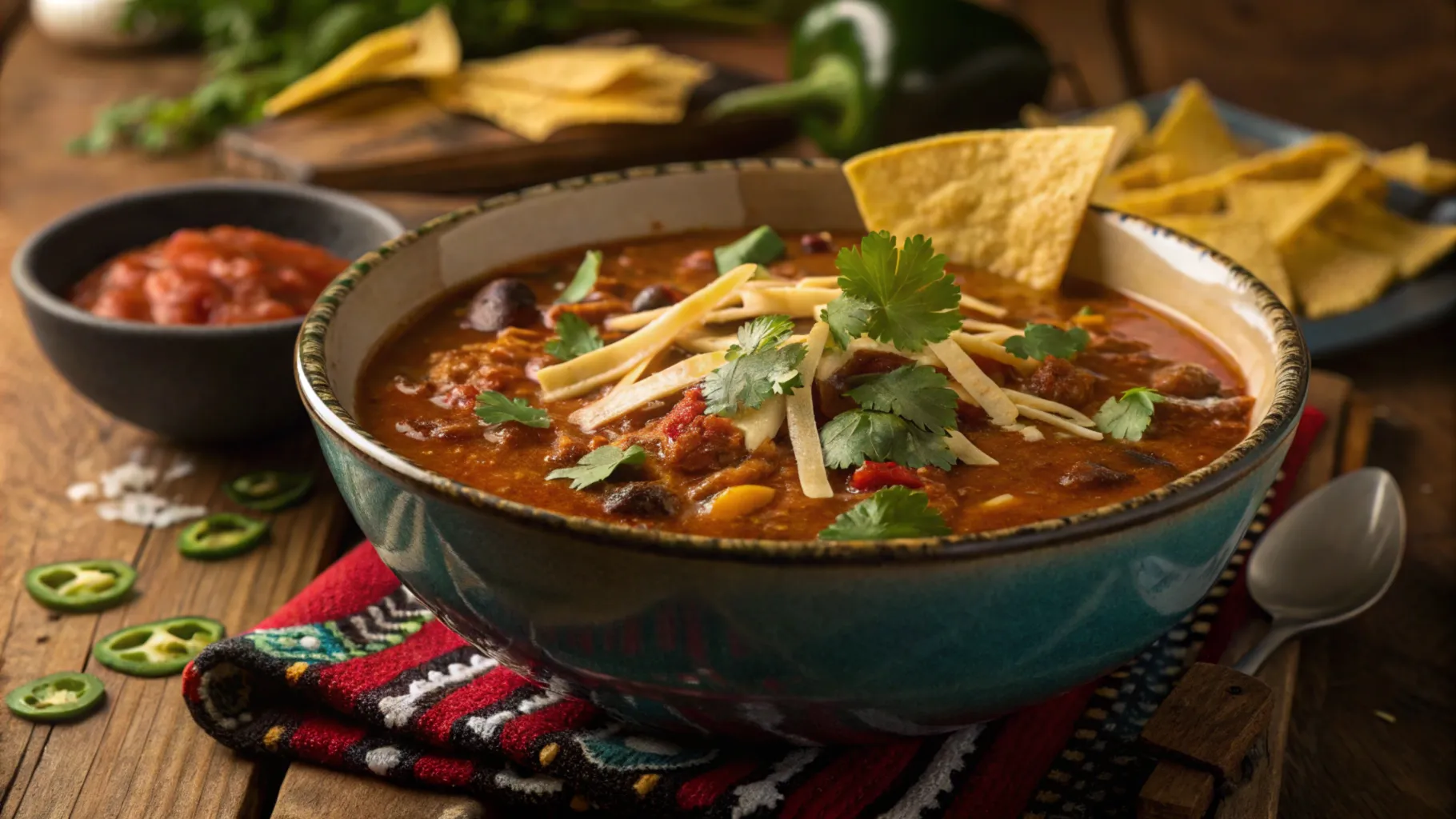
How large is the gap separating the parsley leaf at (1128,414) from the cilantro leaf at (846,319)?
1.45 feet

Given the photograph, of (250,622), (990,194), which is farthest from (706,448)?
(990,194)

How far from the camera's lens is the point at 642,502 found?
220 cm

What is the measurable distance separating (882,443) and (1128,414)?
19.7 inches

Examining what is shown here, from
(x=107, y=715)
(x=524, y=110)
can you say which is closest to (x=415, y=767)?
(x=107, y=715)

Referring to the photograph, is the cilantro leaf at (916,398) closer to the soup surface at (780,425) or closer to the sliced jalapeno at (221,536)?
the soup surface at (780,425)

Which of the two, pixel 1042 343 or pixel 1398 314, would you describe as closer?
pixel 1042 343

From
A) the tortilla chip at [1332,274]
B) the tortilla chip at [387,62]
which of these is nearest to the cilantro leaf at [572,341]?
the tortilla chip at [1332,274]

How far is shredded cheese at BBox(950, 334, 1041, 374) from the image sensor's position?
2.57 m

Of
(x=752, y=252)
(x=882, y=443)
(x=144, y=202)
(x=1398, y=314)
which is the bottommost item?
(x=1398, y=314)

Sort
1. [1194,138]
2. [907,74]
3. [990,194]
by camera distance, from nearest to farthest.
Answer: [990,194], [1194,138], [907,74]

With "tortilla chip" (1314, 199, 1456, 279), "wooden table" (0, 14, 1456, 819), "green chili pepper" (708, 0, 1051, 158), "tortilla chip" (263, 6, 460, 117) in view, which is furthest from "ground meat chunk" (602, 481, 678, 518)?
"tortilla chip" (263, 6, 460, 117)

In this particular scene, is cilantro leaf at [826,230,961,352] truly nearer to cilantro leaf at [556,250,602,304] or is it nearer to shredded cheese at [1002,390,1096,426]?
shredded cheese at [1002,390,1096,426]

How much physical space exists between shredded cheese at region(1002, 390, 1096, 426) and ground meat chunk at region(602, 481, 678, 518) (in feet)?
2.08

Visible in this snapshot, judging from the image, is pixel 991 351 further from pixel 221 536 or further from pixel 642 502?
pixel 221 536
